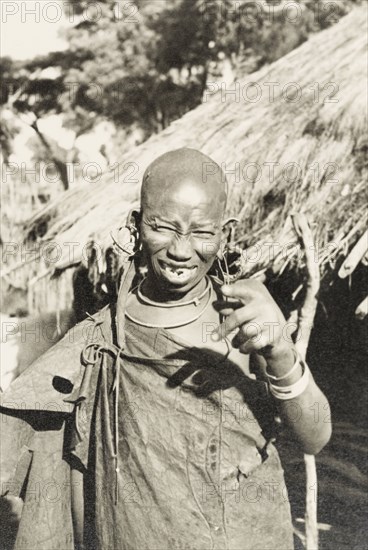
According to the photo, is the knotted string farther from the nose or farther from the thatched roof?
the thatched roof

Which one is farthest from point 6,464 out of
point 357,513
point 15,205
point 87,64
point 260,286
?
point 87,64

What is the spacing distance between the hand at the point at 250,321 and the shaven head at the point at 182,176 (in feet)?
1.14

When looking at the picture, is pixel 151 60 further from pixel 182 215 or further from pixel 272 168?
pixel 182 215

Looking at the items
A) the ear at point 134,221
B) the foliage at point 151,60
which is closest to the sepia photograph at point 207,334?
the ear at point 134,221

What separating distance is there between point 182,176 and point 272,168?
2.21 metres

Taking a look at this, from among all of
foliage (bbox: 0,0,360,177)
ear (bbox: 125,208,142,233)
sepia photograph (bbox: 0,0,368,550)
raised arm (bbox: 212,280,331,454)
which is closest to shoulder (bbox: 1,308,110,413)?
sepia photograph (bbox: 0,0,368,550)

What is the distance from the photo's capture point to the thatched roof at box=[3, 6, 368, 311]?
345 centimetres

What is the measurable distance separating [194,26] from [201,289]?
17522mm

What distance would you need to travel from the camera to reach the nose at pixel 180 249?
1.62 metres

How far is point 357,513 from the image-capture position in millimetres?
4238

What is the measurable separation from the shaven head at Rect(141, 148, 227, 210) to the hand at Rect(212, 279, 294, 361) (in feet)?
1.14

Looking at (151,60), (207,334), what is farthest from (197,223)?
(151,60)

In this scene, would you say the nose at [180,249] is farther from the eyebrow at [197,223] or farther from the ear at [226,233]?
the ear at [226,233]

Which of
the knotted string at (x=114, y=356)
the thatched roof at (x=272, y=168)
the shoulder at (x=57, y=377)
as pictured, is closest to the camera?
the knotted string at (x=114, y=356)
